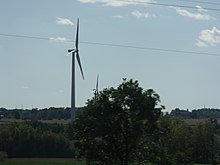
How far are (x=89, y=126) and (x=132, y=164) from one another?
3.91 meters

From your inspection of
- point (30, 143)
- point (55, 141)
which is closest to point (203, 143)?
point (55, 141)

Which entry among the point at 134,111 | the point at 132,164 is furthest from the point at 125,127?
the point at 132,164

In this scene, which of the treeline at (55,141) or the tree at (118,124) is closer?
the tree at (118,124)

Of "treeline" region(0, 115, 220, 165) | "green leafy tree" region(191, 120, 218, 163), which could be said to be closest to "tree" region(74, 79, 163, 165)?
"treeline" region(0, 115, 220, 165)

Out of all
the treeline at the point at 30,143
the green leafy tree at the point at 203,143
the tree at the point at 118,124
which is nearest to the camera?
the tree at the point at 118,124

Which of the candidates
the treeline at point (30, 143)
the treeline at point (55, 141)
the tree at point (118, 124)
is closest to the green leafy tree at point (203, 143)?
the treeline at point (55, 141)

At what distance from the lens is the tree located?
106ft

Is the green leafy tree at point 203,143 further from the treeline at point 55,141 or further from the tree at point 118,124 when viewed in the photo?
the tree at point 118,124

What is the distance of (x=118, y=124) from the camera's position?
3209cm

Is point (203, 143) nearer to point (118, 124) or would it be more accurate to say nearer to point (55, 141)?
point (55, 141)

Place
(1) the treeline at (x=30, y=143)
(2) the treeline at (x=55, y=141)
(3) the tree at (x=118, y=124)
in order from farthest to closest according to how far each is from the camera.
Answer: (1) the treeline at (x=30, y=143) < (2) the treeline at (x=55, y=141) < (3) the tree at (x=118, y=124)

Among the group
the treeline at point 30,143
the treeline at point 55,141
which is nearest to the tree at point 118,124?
the treeline at point 55,141

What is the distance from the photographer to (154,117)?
3325cm

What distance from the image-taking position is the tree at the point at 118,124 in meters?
32.2
